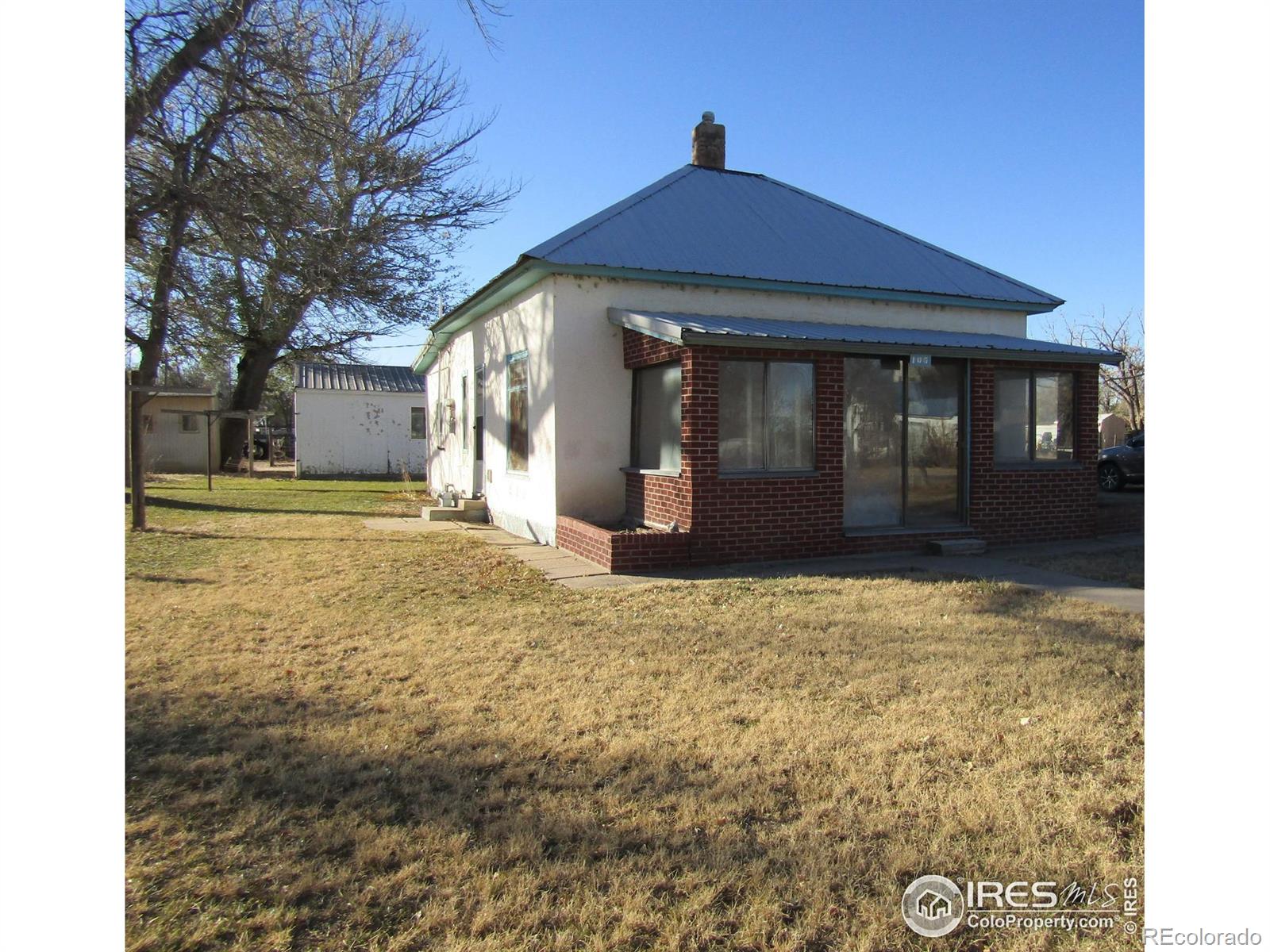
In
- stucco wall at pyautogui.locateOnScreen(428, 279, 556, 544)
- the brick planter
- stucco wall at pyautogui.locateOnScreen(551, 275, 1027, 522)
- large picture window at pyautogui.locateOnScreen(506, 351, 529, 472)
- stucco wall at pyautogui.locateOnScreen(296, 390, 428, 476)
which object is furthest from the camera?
stucco wall at pyautogui.locateOnScreen(296, 390, 428, 476)

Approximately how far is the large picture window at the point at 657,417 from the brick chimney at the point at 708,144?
231 inches

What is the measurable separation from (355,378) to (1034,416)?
24141 mm

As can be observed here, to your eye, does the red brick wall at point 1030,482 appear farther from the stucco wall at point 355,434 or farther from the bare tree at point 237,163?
the stucco wall at point 355,434

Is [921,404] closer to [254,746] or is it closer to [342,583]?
[342,583]

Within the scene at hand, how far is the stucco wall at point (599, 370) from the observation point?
1020cm

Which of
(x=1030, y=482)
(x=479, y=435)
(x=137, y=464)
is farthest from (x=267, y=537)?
(x=1030, y=482)

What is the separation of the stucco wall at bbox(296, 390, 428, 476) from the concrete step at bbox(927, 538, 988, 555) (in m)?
21.6

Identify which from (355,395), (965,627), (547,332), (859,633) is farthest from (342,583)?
(355,395)

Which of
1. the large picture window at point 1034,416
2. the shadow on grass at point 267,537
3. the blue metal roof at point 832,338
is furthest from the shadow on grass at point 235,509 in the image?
the large picture window at point 1034,416

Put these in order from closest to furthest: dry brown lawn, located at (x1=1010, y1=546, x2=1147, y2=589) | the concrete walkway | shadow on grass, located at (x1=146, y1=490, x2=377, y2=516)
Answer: the concrete walkway, dry brown lawn, located at (x1=1010, y1=546, x2=1147, y2=589), shadow on grass, located at (x1=146, y1=490, x2=377, y2=516)

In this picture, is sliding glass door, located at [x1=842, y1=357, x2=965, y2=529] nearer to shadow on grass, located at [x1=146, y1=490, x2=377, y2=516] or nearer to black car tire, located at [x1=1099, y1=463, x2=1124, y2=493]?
shadow on grass, located at [x1=146, y1=490, x2=377, y2=516]

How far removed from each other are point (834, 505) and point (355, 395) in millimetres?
22826

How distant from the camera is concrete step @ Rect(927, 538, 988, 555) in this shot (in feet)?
31.9

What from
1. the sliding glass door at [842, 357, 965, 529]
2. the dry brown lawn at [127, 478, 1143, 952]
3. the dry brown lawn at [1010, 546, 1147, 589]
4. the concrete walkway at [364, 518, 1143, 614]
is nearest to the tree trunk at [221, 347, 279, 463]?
the concrete walkway at [364, 518, 1143, 614]
